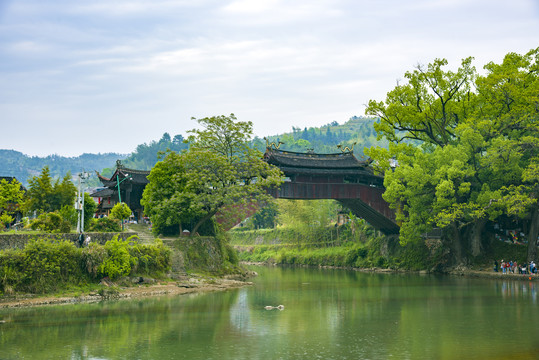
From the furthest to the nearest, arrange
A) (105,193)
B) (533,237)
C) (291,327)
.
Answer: (105,193) < (533,237) < (291,327)

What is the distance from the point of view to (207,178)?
47.2m

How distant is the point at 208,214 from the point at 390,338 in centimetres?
2816

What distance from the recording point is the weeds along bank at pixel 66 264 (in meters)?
33.8

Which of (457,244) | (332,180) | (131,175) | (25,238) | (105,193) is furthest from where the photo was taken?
(105,193)

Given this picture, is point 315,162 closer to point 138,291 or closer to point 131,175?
point 131,175

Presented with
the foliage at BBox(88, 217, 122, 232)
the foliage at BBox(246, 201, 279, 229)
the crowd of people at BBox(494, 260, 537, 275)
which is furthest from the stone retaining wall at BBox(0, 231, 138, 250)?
the foliage at BBox(246, 201, 279, 229)

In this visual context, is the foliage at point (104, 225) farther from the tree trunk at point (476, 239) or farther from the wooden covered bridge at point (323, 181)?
the tree trunk at point (476, 239)

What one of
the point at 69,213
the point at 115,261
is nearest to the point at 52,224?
the point at 69,213

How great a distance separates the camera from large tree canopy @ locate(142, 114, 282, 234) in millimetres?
47156

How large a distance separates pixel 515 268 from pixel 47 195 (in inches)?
1475

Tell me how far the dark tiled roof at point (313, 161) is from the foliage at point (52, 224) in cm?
2270

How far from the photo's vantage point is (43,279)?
→ 34.9 metres

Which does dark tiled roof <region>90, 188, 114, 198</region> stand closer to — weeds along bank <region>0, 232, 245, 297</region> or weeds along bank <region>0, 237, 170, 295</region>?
weeds along bank <region>0, 232, 245, 297</region>

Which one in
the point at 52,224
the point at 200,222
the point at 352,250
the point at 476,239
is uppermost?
the point at 200,222
